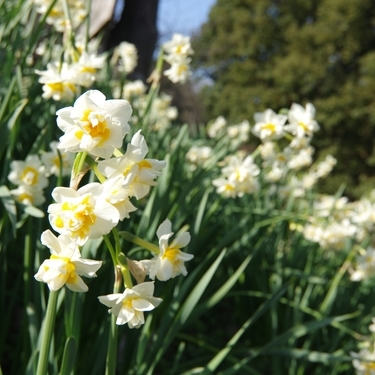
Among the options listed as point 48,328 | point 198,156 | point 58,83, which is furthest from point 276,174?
point 48,328

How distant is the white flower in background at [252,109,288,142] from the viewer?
149cm

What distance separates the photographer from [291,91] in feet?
44.9

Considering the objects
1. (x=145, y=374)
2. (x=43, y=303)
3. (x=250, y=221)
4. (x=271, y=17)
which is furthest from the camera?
(x=271, y=17)

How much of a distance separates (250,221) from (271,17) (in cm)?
1386

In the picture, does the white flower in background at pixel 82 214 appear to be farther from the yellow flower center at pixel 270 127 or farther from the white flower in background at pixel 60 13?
the white flower in background at pixel 60 13

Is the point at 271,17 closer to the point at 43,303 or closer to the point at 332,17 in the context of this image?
the point at 332,17

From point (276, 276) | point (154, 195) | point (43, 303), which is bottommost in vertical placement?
point (276, 276)

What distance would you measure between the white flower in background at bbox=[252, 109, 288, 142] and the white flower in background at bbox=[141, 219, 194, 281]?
793 millimetres

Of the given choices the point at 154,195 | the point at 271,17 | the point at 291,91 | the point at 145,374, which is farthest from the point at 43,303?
the point at 271,17

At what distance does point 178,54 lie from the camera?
1614mm

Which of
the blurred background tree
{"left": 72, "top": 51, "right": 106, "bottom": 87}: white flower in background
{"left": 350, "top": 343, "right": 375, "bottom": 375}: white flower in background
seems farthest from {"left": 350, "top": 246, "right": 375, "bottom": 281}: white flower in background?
the blurred background tree

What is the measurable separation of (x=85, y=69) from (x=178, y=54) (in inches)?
14.9

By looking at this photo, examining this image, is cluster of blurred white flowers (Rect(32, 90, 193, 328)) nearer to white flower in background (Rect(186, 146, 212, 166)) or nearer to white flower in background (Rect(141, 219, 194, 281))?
white flower in background (Rect(141, 219, 194, 281))

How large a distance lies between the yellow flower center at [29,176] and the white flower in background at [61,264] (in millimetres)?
574
